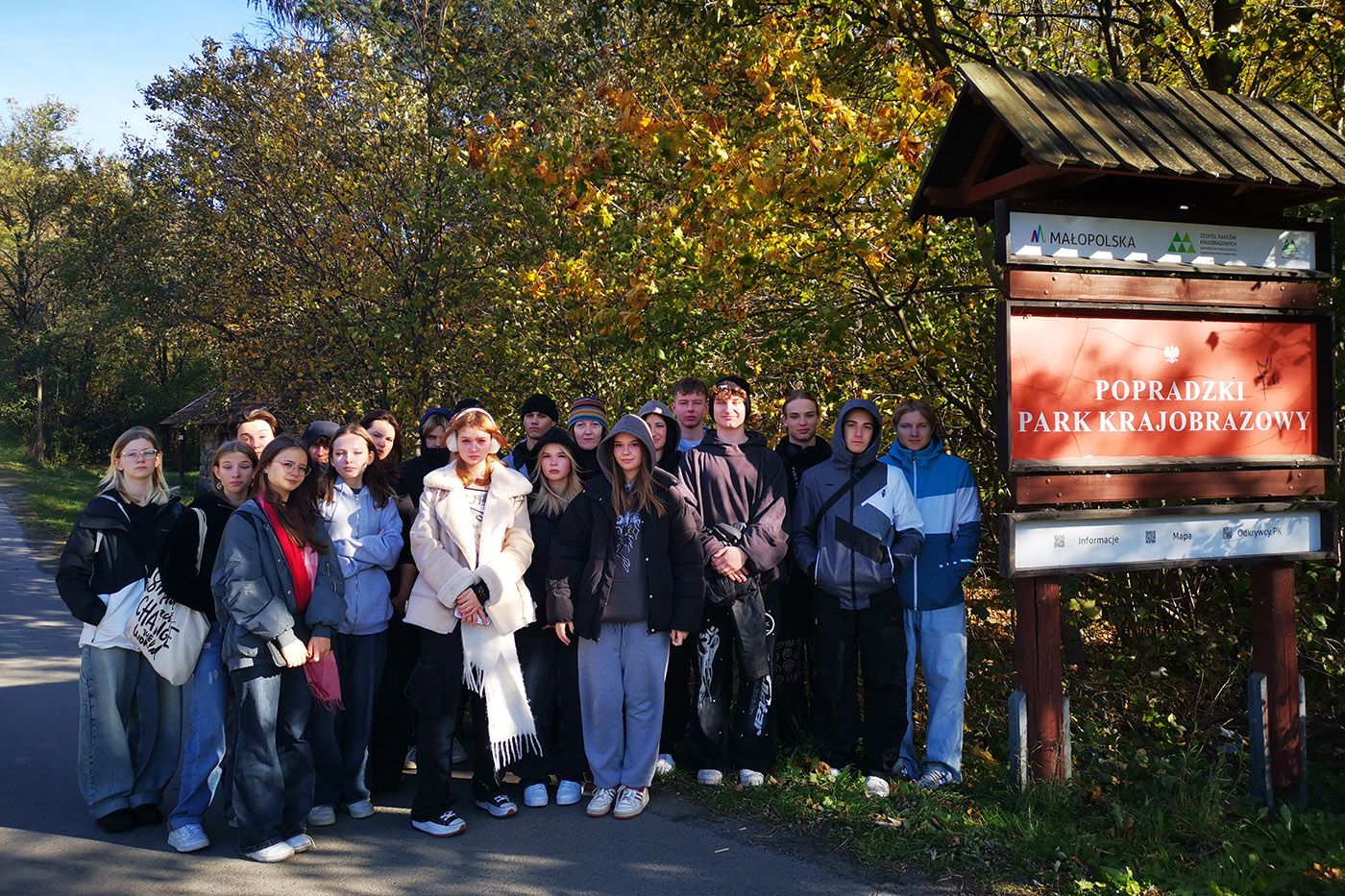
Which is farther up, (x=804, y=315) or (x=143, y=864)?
(x=804, y=315)

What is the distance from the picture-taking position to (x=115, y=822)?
5.00 meters

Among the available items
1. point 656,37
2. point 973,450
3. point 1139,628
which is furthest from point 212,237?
point 1139,628

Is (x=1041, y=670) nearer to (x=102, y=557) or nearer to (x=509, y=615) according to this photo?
(x=509, y=615)

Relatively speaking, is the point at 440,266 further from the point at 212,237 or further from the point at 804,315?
the point at 212,237

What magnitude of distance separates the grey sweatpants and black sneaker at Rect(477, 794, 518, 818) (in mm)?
433

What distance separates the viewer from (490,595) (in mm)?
5234

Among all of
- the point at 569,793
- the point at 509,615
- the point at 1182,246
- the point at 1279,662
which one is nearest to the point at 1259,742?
the point at 1279,662

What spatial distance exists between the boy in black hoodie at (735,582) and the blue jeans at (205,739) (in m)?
2.35

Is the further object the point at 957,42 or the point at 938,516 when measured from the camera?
the point at 957,42

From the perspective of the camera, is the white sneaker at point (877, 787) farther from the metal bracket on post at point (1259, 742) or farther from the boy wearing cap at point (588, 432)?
the boy wearing cap at point (588, 432)

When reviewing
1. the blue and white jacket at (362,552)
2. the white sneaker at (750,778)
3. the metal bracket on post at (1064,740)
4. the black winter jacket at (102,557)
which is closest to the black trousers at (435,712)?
the blue and white jacket at (362,552)

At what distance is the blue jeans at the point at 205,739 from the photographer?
16.0 ft

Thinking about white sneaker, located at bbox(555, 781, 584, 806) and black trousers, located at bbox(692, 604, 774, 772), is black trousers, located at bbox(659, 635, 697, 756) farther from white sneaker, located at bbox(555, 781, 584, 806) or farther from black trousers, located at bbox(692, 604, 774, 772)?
white sneaker, located at bbox(555, 781, 584, 806)

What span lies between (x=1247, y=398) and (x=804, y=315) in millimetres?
2580
